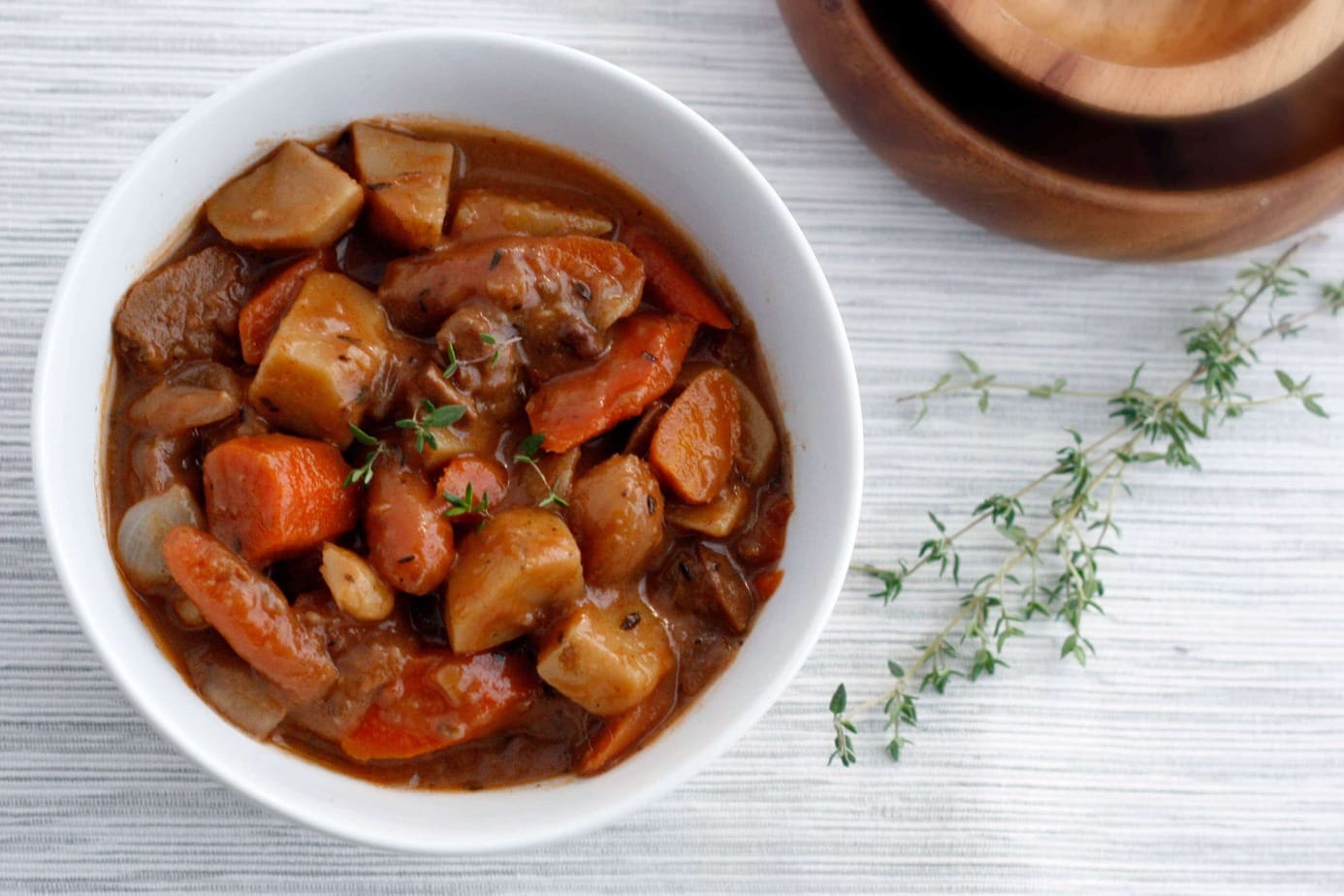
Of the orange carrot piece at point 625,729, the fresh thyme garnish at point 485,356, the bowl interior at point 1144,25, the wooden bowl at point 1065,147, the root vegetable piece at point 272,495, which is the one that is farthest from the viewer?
the bowl interior at point 1144,25

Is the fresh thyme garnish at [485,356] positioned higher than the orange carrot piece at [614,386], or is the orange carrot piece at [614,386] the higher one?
the orange carrot piece at [614,386]

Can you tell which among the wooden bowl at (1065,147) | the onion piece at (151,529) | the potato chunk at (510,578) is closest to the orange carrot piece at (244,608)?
the onion piece at (151,529)

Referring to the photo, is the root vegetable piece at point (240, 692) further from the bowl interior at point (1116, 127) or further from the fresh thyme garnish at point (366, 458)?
the bowl interior at point (1116, 127)

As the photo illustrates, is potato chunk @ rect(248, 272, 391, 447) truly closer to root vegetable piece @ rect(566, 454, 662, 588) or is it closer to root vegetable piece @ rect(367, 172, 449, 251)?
root vegetable piece @ rect(367, 172, 449, 251)

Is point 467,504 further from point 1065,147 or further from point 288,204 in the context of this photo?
point 1065,147

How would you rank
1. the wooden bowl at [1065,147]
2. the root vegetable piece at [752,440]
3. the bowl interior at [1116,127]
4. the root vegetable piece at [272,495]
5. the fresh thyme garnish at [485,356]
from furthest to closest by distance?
the bowl interior at [1116,127]
the wooden bowl at [1065,147]
the root vegetable piece at [752,440]
the fresh thyme garnish at [485,356]
the root vegetable piece at [272,495]

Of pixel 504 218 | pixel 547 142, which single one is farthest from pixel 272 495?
pixel 547 142
